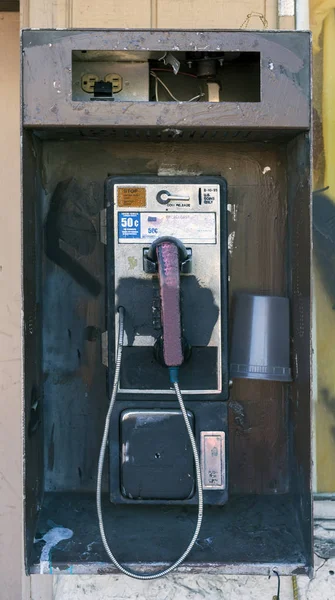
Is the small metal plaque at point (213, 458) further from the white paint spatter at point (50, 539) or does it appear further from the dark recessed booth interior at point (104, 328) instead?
the white paint spatter at point (50, 539)

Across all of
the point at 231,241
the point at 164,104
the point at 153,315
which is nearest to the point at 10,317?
the point at 153,315

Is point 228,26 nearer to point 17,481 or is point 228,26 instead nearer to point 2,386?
point 2,386

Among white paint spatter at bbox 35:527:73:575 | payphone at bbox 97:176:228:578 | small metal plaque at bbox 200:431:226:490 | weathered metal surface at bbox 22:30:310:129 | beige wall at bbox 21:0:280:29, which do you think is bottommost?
white paint spatter at bbox 35:527:73:575

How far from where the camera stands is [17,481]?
1.90 metres

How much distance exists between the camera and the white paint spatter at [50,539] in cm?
129

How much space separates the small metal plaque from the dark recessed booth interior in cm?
13

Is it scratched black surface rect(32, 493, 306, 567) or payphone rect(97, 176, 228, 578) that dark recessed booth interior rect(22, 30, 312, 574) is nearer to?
scratched black surface rect(32, 493, 306, 567)

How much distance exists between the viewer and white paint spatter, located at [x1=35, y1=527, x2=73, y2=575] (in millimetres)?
1287

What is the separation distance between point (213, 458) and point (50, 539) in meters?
0.46

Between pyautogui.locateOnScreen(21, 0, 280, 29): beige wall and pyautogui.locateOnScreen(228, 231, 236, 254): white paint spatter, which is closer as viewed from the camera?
pyautogui.locateOnScreen(228, 231, 236, 254): white paint spatter

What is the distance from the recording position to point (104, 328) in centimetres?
149

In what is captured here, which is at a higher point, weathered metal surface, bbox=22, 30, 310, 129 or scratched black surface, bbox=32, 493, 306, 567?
weathered metal surface, bbox=22, 30, 310, 129

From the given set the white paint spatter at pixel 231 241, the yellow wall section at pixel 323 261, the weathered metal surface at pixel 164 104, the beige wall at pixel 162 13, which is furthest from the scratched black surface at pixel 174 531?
the beige wall at pixel 162 13

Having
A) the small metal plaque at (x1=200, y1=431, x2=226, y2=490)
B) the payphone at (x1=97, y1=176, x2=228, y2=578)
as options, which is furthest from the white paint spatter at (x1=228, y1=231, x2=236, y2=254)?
the small metal plaque at (x1=200, y1=431, x2=226, y2=490)
